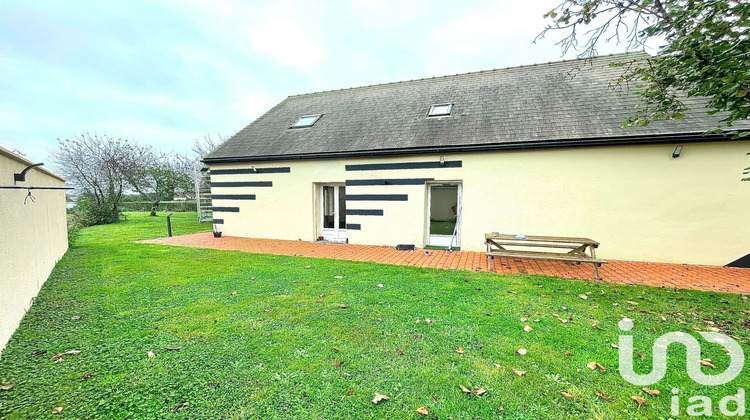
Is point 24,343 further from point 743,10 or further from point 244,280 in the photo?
point 743,10

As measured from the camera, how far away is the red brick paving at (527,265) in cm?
473

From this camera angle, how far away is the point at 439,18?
9359 millimetres

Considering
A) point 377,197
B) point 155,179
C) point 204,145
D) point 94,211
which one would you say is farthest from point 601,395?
point 204,145

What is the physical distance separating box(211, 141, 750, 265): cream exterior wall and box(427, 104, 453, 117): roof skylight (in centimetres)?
189

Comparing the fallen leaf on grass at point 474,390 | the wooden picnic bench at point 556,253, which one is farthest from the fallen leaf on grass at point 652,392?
the wooden picnic bench at point 556,253

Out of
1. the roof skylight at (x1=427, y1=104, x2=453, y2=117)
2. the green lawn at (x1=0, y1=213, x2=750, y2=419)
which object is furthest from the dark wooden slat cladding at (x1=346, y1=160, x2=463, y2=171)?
the green lawn at (x1=0, y1=213, x2=750, y2=419)

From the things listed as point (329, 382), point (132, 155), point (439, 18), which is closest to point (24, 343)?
point (329, 382)

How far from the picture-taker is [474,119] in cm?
768

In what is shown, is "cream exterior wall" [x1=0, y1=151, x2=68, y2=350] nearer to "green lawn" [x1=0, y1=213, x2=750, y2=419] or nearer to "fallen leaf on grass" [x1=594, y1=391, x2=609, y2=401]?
"green lawn" [x1=0, y1=213, x2=750, y2=419]

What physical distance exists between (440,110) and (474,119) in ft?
4.21

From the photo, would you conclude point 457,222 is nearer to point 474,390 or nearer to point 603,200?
point 603,200

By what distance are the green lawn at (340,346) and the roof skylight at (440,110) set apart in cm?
557

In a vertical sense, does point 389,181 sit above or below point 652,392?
above

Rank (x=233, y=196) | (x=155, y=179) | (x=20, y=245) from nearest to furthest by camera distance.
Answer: (x=20, y=245) → (x=233, y=196) → (x=155, y=179)
